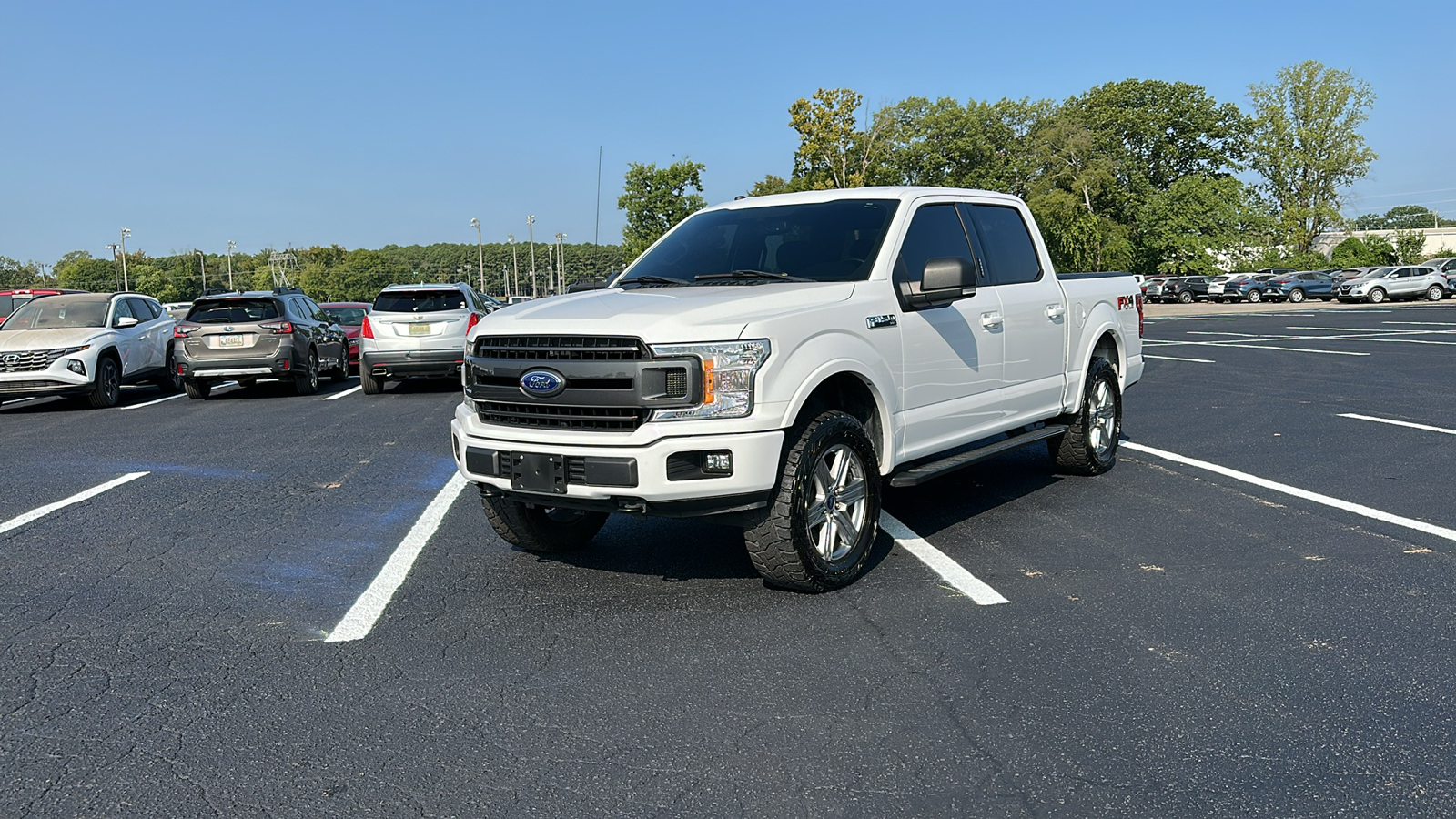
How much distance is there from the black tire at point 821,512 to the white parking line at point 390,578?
1760 mm

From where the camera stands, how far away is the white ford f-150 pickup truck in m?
4.81

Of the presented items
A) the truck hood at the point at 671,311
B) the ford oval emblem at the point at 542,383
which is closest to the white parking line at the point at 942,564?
the truck hood at the point at 671,311

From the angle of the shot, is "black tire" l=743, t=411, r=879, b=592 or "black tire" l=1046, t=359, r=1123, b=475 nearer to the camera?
"black tire" l=743, t=411, r=879, b=592

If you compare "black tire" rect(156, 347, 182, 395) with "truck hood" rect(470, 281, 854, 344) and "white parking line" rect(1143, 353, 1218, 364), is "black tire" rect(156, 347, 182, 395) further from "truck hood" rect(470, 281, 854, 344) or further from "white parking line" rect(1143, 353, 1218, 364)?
"white parking line" rect(1143, 353, 1218, 364)

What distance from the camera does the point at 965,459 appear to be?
621cm

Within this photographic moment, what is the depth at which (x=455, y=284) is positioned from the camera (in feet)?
55.1

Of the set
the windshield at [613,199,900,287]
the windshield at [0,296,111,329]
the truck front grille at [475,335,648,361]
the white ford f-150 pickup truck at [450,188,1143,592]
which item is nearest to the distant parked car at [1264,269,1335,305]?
the windshield at [0,296,111,329]

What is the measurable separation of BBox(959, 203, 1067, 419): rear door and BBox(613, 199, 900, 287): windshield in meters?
0.96

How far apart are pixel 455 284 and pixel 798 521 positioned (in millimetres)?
12865

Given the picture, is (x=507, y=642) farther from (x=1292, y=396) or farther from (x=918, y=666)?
(x=1292, y=396)

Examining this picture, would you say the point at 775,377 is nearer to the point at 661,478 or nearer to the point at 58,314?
the point at 661,478

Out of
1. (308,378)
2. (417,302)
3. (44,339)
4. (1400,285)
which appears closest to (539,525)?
(417,302)

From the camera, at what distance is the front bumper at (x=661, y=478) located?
4.75 metres

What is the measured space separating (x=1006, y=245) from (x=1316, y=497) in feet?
8.43
